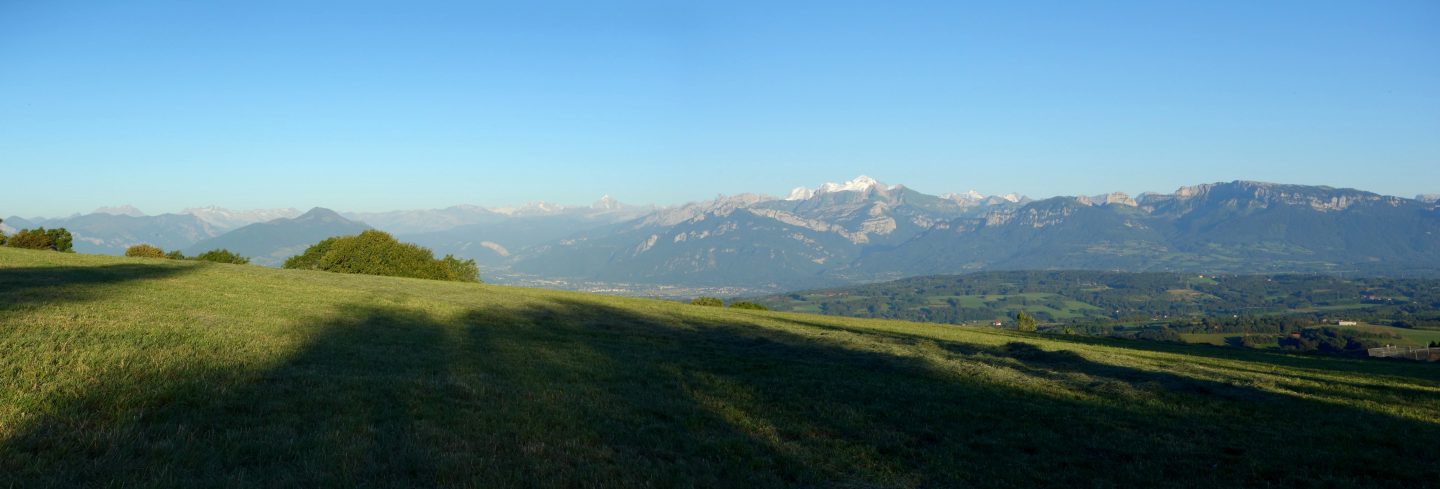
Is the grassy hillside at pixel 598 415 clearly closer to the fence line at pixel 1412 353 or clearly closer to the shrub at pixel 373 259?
the fence line at pixel 1412 353

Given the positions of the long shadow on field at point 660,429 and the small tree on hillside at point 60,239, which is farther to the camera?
the small tree on hillside at point 60,239

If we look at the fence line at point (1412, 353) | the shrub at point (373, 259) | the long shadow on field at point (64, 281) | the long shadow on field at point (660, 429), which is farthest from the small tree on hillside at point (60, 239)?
the fence line at point (1412, 353)

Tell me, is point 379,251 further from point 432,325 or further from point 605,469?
point 605,469

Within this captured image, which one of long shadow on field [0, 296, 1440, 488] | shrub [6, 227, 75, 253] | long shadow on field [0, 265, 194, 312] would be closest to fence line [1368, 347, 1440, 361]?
long shadow on field [0, 296, 1440, 488]

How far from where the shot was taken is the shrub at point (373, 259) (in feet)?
282

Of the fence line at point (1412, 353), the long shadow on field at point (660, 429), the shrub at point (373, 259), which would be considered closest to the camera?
the long shadow on field at point (660, 429)

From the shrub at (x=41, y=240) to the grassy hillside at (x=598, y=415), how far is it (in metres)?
52.8

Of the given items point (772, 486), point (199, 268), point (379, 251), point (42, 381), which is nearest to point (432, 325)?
point (42, 381)

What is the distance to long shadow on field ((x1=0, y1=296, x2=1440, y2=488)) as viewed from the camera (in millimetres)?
9484

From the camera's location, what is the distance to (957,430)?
14.4m

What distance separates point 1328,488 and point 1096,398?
8.19 meters

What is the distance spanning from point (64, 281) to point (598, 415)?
30586 millimetres

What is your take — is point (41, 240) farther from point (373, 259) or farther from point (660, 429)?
point (660, 429)

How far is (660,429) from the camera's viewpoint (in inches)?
518
